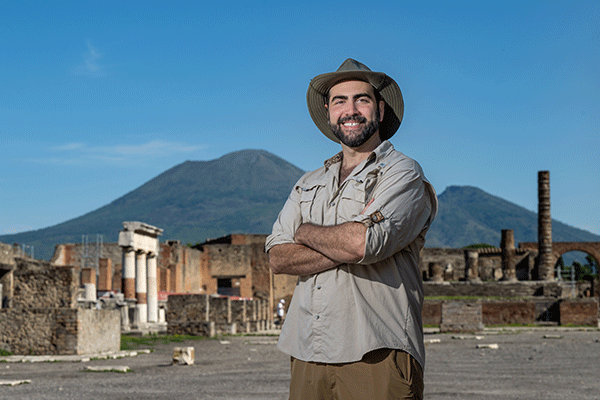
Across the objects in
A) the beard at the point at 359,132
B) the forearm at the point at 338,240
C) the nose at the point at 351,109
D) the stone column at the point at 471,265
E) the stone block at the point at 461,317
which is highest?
the nose at the point at 351,109

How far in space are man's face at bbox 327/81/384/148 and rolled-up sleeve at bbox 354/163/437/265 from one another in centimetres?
23

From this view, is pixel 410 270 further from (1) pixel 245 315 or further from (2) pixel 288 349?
(1) pixel 245 315

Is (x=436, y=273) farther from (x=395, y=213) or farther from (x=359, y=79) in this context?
(x=395, y=213)

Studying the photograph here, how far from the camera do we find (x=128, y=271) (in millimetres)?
32781

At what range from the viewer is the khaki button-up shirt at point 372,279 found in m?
2.65

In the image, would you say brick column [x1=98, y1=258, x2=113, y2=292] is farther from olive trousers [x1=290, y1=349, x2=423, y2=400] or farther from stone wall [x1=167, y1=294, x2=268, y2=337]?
olive trousers [x1=290, y1=349, x2=423, y2=400]

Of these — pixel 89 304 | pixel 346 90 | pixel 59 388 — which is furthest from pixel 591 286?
pixel 346 90

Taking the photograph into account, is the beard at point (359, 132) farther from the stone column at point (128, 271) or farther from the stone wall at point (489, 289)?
the stone wall at point (489, 289)

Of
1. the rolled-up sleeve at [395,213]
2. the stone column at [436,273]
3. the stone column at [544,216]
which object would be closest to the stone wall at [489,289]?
the stone column at [436,273]

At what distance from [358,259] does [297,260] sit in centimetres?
30

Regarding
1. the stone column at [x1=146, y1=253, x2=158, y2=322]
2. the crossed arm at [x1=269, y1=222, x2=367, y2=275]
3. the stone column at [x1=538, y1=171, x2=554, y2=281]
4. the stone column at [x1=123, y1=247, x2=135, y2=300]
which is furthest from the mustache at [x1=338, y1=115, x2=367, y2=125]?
the stone column at [x1=538, y1=171, x2=554, y2=281]

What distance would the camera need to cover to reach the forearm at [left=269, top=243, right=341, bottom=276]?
2.79 meters

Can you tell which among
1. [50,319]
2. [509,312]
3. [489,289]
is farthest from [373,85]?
[489,289]

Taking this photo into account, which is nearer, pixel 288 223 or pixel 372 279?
pixel 372 279
